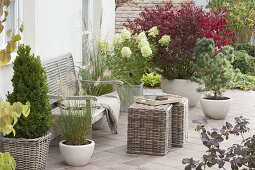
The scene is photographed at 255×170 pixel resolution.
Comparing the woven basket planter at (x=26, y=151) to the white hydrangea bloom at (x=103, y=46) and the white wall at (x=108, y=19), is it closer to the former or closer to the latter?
the white hydrangea bloom at (x=103, y=46)

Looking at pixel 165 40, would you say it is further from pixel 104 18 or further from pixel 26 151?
pixel 26 151

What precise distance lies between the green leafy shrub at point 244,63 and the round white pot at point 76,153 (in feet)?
24.9

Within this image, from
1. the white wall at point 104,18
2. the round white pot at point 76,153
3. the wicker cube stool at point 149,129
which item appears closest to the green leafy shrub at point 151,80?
the white wall at point 104,18

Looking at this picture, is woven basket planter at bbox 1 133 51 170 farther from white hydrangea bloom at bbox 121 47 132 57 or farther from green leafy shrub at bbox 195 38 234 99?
green leafy shrub at bbox 195 38 234 99

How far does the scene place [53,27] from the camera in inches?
298

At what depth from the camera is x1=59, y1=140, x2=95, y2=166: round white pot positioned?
6.02 metres

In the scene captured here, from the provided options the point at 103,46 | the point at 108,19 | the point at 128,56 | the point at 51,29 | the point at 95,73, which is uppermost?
the point at 108,19

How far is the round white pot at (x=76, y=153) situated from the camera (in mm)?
6020

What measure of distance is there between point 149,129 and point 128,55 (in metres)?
2.25

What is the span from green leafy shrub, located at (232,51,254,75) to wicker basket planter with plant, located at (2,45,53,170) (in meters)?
8.10

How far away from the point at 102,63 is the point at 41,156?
10.1ft

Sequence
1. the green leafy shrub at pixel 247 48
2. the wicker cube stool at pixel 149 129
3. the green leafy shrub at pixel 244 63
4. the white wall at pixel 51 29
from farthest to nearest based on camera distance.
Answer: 1. the green leafy shrub at pixel 247 48
2. the green leafy shrub at pixel 244 63
3. the white wall at pixel 51 29
4. the wicker cube stool at pixel 149 129

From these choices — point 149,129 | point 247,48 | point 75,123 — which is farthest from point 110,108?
point 247,48

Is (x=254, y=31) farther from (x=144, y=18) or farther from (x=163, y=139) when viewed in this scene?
(x=163, y=139)
